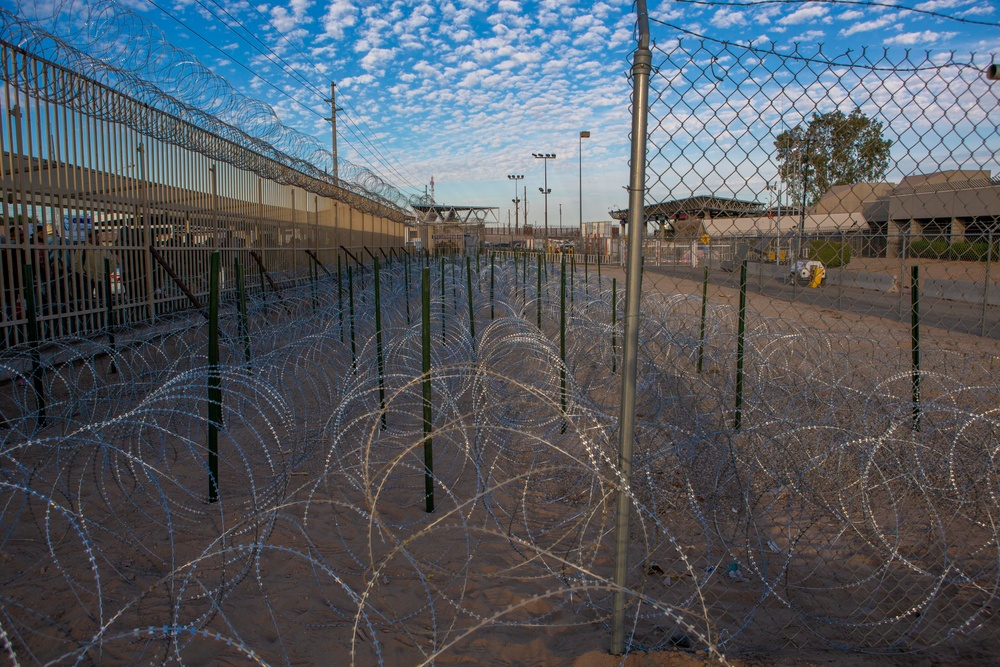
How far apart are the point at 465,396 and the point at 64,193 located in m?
5.61

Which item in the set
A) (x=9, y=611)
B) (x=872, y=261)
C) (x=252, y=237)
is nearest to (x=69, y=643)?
(x=9, y=611)

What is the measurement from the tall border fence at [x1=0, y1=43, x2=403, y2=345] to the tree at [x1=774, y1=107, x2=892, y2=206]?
585cm

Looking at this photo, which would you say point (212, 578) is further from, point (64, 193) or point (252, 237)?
point (252, 237)

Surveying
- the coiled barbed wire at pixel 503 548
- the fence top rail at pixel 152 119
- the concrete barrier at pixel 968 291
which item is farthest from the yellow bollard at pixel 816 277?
the coiled barbed wire at pixel 503 548

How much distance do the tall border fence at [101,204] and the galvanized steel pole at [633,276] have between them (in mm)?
5606

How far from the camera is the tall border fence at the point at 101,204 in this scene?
712 cm

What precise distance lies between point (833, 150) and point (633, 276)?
202 centimetres

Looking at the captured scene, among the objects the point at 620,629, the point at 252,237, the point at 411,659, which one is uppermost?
the point at 252,237

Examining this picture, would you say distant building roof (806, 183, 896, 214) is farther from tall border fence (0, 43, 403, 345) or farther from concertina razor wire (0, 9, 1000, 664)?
tall border fence (0, 43, 403, 345)

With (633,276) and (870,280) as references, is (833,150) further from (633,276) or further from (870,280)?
(870,280)

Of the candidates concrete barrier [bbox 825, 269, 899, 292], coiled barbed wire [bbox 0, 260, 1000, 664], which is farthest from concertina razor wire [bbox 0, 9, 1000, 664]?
concrete barrier [bbox 825, 269, 899, 292]

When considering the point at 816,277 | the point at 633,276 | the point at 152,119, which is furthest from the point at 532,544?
the point at 816,277

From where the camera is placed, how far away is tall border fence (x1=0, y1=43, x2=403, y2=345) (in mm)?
7125

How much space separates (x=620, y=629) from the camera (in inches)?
89.4
